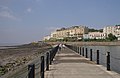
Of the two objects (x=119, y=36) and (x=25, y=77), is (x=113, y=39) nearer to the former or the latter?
(x=119, y=36)

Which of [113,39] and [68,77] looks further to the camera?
[113,39]

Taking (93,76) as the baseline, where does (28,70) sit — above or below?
above

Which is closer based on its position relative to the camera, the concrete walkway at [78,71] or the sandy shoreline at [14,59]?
the concrete walkway at [78,71]

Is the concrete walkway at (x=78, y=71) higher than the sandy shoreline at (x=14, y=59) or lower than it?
higher

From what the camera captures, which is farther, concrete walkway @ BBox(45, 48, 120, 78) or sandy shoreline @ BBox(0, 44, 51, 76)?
sandy shoreline @ BBox(0, 44, 51, 76)

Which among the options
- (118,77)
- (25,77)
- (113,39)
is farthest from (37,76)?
(113,39)

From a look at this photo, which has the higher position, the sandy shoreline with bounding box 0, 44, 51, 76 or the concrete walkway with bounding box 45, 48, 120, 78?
the concrete walkway with bounding box 45, 48, 120, 78

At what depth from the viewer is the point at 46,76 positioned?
42.3ft

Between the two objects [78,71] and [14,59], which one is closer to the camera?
[78,71]

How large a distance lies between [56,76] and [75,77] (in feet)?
3.14

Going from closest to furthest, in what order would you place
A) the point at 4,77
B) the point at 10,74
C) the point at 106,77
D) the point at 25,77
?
the point at 4,77 < the point at 10,74 < the point at 25,77 < the point at 106,77

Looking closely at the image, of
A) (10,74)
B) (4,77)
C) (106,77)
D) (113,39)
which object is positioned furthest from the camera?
(113,39)

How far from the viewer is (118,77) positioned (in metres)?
12.6

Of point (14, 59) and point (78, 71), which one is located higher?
point (78, 71)
